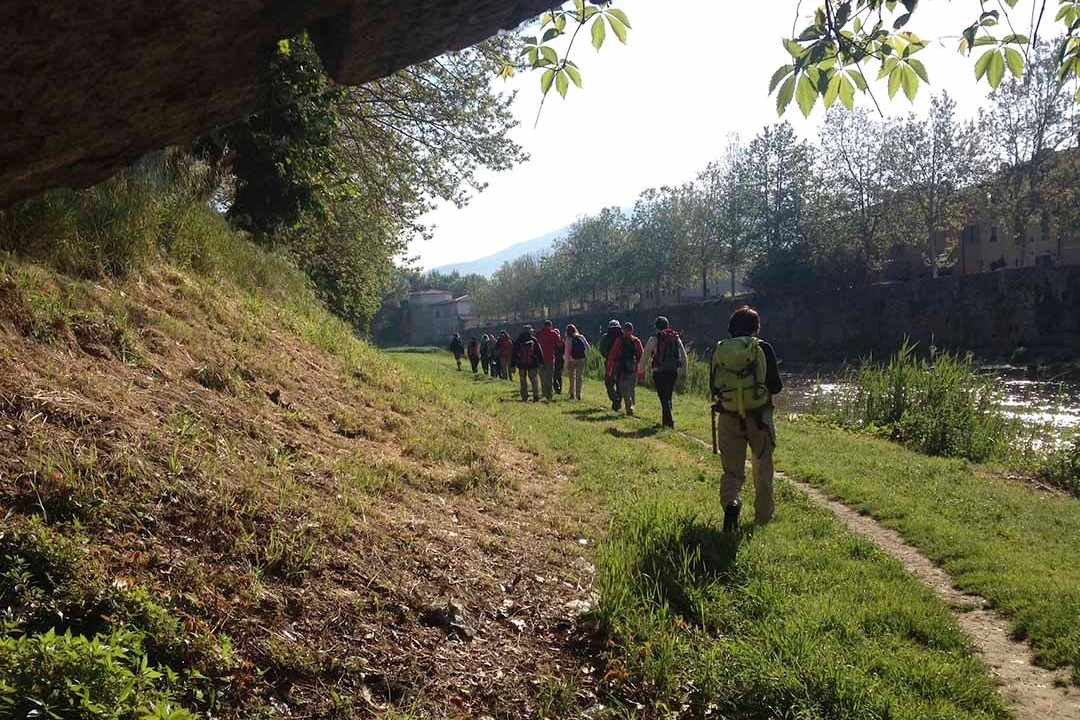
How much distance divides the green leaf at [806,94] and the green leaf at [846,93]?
0.12m

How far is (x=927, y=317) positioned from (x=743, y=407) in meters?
39.5

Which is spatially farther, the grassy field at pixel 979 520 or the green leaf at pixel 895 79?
the grassy field at pixel 979 520

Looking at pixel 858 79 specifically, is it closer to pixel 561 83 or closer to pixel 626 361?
pixel 561 83

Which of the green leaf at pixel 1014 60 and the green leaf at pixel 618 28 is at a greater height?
the green leaf at pixel 618 28

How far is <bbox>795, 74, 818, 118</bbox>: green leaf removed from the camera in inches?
119

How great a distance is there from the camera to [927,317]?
133ft

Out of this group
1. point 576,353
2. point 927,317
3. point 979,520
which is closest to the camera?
point 979,520

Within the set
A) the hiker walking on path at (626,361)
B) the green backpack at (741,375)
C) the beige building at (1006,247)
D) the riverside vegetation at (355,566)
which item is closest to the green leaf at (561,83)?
the riverside vegetation at (355,566)

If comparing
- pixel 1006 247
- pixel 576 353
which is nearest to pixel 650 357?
pixel 576 353

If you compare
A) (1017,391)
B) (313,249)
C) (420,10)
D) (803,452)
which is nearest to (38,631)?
(420,10)

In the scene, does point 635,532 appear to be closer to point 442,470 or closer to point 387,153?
point 442,470

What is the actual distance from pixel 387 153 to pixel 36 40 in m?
17.1

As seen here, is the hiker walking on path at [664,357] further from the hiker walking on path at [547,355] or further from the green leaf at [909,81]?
the green leaf at [909,81]

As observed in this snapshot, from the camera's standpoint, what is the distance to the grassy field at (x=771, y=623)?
3.74 metres
